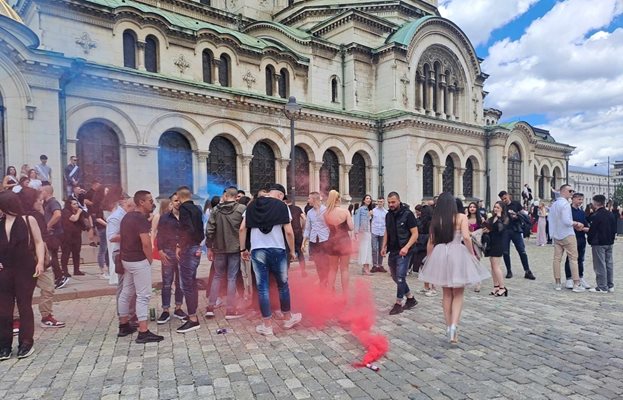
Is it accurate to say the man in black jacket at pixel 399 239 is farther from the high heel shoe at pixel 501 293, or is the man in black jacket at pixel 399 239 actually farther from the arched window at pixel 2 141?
the arched window at pixel 2 141

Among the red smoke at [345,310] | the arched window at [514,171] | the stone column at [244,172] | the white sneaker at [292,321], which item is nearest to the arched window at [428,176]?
the arched window at [514,171]

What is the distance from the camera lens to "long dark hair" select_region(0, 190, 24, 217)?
4723mm

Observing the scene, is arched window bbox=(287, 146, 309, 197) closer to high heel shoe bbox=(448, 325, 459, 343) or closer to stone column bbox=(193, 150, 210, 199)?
stone column bbox=(193, 150, 210, 199)

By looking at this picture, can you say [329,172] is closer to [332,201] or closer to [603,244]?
[603,244]

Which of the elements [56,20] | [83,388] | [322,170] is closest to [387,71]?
[322,170]

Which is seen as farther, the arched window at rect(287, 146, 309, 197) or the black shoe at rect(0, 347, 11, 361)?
the arched window at rect(287, 146, 309, 197)

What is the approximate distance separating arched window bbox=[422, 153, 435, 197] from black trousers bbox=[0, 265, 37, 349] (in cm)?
2440

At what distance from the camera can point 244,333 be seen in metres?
5.67

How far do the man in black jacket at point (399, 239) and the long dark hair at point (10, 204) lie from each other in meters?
5.26

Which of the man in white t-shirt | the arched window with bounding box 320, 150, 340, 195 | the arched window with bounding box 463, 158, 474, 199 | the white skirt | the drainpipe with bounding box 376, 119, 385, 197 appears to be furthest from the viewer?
the arched window with bounding box 463, 158, 474, 199

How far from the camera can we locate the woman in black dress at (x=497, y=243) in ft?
26.1

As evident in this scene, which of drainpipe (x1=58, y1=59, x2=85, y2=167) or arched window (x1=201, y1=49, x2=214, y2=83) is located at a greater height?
arched window (x1=201, y1=49, x2=214, y2=83)

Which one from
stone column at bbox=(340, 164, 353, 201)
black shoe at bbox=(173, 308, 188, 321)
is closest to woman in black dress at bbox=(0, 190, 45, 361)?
black shoe at bbox=(173, 308, 188, 321)

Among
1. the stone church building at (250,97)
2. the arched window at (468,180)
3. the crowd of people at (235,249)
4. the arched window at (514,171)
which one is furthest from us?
the arched window at (514,171)
